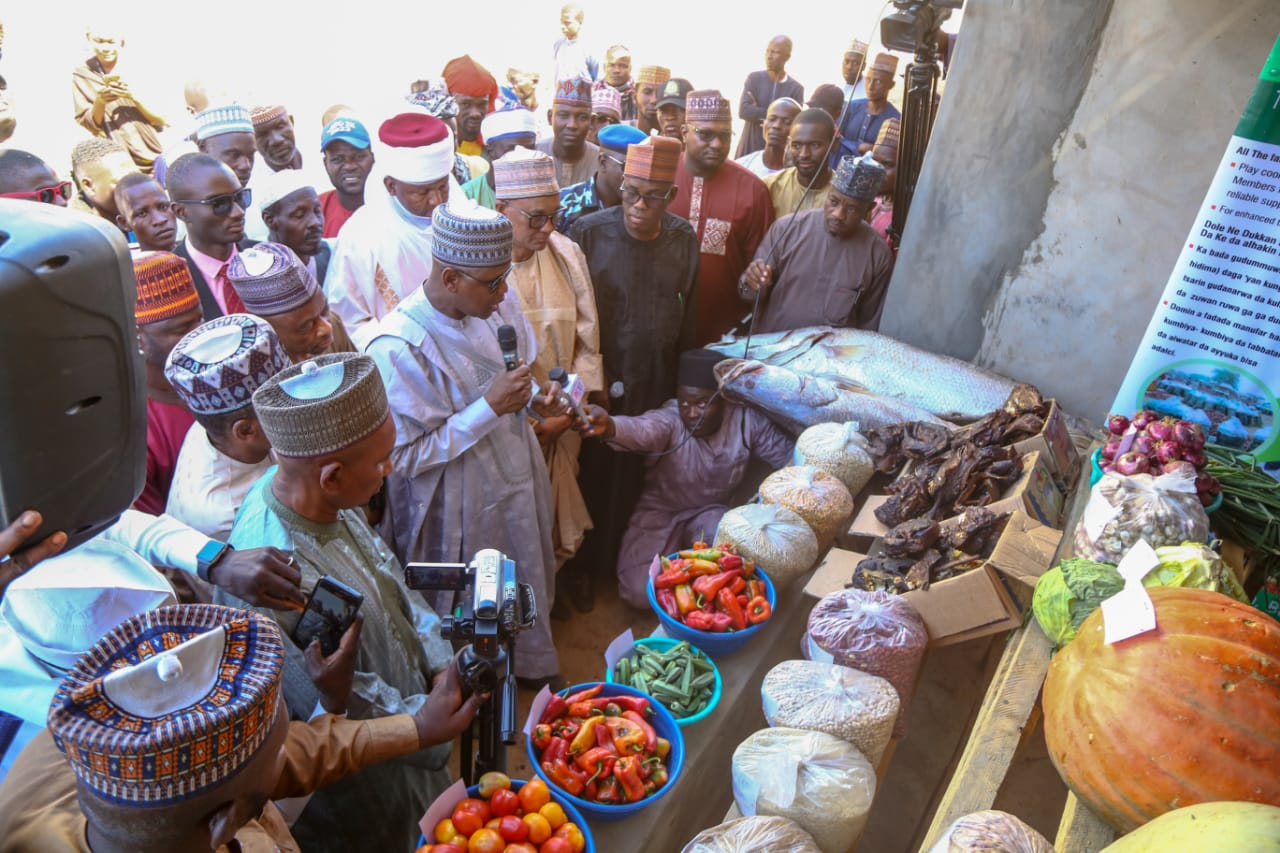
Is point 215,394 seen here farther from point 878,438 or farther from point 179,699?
point 878,438

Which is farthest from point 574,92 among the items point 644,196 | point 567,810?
point 567,810

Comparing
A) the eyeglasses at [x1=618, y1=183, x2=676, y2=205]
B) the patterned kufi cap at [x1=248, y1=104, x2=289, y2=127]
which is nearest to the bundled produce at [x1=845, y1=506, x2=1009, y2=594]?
the eyeglasses at [x1=618, y1=183, x2=676, y2=205]

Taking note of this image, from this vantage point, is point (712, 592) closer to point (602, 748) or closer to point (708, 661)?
point (708, 661)

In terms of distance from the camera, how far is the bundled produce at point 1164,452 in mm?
2619

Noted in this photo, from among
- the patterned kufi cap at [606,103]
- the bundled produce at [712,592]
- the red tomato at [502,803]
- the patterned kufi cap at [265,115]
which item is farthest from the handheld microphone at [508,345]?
the patterned kufi cap at [606,103]

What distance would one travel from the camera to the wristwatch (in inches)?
79.5

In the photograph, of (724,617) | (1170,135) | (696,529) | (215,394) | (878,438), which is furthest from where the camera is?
(696,529)

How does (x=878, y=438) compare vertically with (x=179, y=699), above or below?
below

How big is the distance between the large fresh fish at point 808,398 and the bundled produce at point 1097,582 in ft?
5.49

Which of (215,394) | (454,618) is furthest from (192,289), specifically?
(454,618)

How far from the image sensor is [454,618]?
1799mm

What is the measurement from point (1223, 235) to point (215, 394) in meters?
3.37

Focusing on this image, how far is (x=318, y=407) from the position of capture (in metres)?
1.94

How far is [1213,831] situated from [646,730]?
4.61ft
